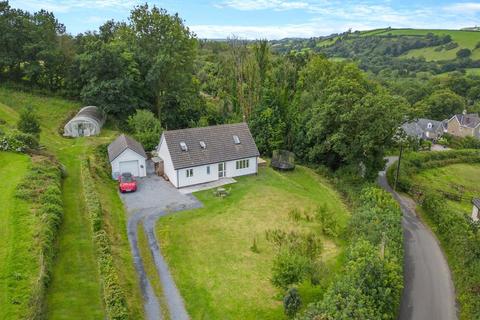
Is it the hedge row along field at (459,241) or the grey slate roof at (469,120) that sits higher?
the grey slate roof at (469,120)

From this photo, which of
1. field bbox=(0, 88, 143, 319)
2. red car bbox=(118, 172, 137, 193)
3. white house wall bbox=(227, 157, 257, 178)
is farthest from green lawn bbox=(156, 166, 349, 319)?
red car bbox=(118, 172, 137, 193)

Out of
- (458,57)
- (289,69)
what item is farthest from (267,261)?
(458,57)

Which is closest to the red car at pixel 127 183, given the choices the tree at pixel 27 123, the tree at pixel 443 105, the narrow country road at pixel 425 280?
the tree at pixel 27 123

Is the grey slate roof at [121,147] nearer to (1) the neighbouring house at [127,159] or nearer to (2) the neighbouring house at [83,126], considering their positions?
(1) the neighbouring house at [127,159]

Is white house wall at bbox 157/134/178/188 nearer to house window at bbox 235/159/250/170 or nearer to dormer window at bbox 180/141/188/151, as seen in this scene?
dormer window at bbox 180/141/188/151

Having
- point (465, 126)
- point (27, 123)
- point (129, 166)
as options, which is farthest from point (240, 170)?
Result: point (465, 126)

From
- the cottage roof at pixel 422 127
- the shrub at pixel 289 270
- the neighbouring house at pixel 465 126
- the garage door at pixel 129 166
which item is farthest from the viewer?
the cottage roof at pixel 422 127
